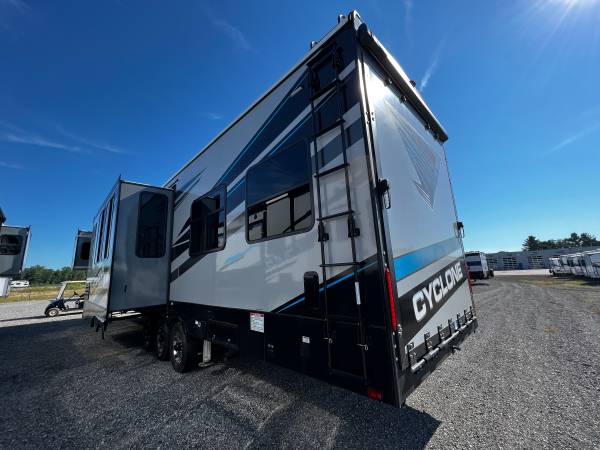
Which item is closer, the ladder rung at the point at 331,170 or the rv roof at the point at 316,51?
the ladder rung at the point at 331,170

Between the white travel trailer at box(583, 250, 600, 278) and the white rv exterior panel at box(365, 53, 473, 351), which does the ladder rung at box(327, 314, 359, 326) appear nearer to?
the white rv exterior panel at box(365, 53, 473, 351)

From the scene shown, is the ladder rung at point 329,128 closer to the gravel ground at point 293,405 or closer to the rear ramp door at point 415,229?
the rear ramp door at point 415,229

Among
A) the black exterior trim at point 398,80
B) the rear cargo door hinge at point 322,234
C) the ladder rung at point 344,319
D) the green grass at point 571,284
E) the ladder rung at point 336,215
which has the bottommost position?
the green grass at point 571,284

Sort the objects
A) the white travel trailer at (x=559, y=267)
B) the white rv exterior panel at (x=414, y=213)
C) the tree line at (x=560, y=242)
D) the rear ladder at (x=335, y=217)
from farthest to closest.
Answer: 1. the tree line at (x=560, y=242)
2. the white travel trailer at (x=559, y=267)
3. the white rv exterior panel at (x=414, y=213)
4. the rear ladder at (x=335, y=217)

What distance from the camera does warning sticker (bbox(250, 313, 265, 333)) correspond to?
2.89m

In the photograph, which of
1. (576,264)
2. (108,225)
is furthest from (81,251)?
(576,264)

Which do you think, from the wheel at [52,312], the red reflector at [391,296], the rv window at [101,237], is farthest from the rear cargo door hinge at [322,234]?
the wheel at [52,312]

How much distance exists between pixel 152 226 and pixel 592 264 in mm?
32183

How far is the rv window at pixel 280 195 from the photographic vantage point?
2658 mm

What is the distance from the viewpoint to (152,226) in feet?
17.0

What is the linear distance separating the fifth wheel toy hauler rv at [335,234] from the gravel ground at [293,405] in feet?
2.55

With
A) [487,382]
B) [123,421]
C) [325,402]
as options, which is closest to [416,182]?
[325,402]

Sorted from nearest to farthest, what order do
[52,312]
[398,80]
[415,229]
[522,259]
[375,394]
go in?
[375,394]
[415,229]
[398,80]
[52,312]
[522,259]

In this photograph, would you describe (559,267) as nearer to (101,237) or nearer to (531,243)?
(101,237)
